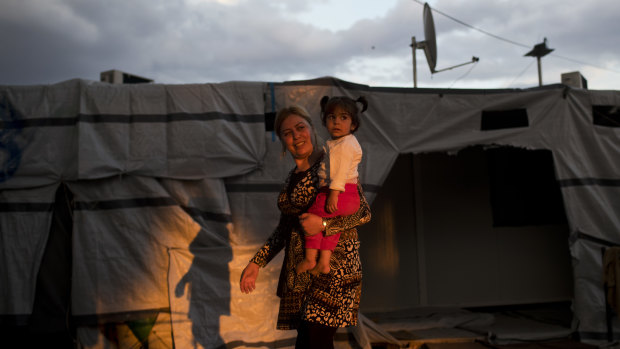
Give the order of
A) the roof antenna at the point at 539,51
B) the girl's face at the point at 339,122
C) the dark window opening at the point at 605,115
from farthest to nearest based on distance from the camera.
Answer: the roof antenna at the point at 539,51
the dark window opening at the point at 605,115
the girl's face at the point at 339,122

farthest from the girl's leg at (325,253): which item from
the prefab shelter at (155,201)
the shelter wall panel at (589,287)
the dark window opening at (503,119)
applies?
the shelter wall panel at (589,287)

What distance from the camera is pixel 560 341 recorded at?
4.49m

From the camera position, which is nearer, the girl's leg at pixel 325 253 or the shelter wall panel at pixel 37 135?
the girl's leg at pixel 325 253

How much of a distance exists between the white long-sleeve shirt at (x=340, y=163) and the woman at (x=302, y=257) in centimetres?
6

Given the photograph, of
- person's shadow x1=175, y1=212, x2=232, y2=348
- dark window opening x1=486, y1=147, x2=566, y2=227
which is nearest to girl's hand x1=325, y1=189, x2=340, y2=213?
person's shadow x1=175, y1=212, x2=232, y2=348

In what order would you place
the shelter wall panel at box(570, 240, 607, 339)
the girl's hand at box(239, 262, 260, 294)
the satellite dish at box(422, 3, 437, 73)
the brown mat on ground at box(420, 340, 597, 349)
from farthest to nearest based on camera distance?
A: the satellite dish at box(422, 3, 437, 73)
the shelter wall panel at box(570, 240, 607, 339)
the brown mat on ground at box(420, 340, 597, 349)
the girl's hand at box(239, 262, 260, 294)

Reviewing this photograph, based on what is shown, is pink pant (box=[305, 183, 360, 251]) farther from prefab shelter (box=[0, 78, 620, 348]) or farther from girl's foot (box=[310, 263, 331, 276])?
prefab shelter (box=[0, 78, 620, 348])

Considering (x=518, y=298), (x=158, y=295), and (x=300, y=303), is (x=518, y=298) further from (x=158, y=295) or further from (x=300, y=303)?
(x=300, y=303)

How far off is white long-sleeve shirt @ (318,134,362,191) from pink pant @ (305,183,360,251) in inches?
1.7

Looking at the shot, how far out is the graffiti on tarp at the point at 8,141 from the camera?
392cm

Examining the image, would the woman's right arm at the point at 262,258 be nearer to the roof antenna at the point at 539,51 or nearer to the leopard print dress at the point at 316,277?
the leopard print dress at the point at 316,277

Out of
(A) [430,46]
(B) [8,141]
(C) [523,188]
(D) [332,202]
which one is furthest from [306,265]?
(C) [523,188]

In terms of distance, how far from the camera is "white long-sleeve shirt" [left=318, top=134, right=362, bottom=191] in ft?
6.29

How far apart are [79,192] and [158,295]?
3.42 feet
